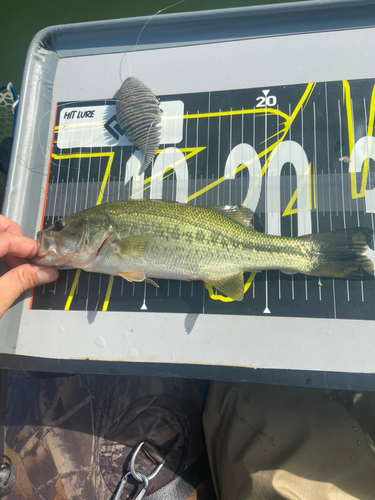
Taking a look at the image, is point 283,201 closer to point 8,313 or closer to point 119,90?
point 119,90

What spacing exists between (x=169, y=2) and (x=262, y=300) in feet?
11.7

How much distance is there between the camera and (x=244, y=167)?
6.68 feet

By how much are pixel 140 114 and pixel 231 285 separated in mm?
1397

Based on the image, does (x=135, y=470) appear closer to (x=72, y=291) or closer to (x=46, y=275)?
(x=72, y=291)

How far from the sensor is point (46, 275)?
193 cm

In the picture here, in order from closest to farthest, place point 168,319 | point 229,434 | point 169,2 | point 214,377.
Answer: point 214,377 → point 168,319 → point 229,434 → point 169,2

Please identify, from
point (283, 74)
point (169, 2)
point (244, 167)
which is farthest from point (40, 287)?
point (169, 2)

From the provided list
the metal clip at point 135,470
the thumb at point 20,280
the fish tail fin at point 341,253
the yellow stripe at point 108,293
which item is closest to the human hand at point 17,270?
the thumb at point 20,280

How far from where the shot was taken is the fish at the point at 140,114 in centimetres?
207

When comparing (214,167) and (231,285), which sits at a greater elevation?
(214,167)

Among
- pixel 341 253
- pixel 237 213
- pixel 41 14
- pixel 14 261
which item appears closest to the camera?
pixel 341 253

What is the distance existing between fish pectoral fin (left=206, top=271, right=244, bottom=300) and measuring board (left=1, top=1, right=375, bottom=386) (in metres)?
0.13

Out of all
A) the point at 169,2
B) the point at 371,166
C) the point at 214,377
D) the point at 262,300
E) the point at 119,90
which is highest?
the point at 169,2

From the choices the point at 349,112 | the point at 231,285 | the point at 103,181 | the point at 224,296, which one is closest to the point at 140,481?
the point at 224,296
